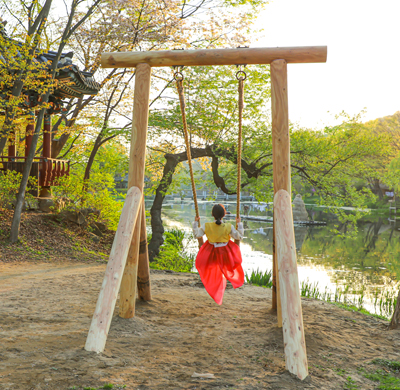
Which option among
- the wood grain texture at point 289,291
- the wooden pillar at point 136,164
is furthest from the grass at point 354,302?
the wooden pillar at point 136,164

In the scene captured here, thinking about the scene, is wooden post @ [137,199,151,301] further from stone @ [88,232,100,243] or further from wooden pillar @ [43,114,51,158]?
wooden pillar @ [43,114,51,158]

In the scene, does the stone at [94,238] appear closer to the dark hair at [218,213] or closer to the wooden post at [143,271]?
the wooden post at [143,271]

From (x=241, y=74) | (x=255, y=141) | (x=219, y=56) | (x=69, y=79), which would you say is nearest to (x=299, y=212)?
(x=255, y=141)

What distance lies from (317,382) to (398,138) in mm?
28513

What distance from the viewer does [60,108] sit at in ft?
35.4

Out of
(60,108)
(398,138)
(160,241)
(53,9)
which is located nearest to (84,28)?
(53,9)

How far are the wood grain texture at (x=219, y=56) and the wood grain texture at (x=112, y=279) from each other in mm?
1269

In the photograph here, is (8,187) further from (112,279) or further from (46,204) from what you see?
(112,279)

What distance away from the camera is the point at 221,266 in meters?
3.68

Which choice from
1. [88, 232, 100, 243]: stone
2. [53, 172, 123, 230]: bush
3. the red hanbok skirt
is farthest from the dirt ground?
[53, 172, 123, 230]: bush

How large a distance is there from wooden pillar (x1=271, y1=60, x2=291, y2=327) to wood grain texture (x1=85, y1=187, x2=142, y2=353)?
1.23 m

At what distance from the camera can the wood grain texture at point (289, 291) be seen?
7.60 feet

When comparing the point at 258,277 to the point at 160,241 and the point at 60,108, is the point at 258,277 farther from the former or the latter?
the point at 60,108

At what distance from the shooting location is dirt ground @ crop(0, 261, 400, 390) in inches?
84.4
